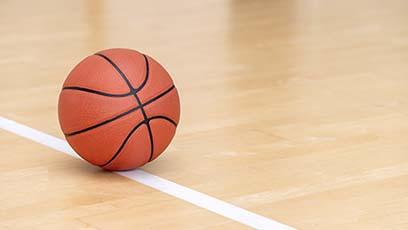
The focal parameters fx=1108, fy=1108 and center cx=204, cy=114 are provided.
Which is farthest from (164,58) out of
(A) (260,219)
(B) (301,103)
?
(A) (260,219)

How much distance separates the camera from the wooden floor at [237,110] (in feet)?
10.4

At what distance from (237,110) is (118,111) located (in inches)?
41.2

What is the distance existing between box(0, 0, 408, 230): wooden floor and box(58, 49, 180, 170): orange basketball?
0.11 meters

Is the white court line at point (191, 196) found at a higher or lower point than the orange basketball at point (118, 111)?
lower

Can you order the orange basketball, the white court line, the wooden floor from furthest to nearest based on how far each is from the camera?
the orange basketball → the wooden floor → the white court line

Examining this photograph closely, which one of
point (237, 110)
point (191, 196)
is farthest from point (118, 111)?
point (237, 110)

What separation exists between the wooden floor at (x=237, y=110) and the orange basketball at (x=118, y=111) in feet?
0.35

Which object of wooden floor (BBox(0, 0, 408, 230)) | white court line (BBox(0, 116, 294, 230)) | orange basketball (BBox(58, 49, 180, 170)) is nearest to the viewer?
white court line (BBox(0, 116, 294, 230))

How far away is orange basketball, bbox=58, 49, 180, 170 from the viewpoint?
130 inches

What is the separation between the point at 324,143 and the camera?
150 inches

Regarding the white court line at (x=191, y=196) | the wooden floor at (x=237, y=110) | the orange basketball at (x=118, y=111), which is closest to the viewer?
the white court line at (x=191, y=196)

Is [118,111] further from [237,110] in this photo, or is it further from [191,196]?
[237,110]

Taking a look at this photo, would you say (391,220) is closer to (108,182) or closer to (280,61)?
(108,182)

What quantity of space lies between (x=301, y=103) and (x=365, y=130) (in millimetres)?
471
